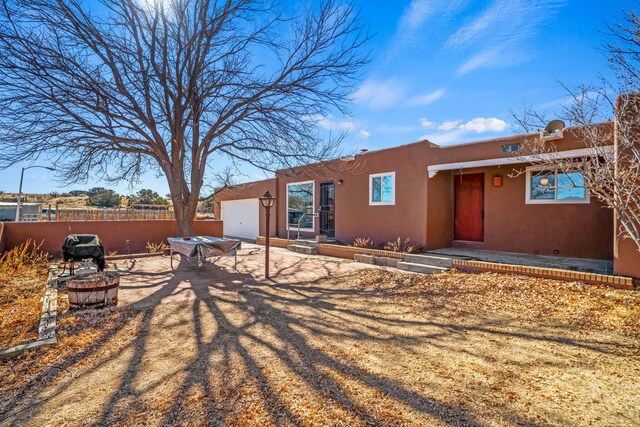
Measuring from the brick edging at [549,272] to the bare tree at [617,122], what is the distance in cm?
77

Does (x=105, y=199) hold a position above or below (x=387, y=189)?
above

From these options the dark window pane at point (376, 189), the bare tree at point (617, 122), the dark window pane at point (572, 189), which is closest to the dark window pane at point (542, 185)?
the dark window pane at point (572, 189)

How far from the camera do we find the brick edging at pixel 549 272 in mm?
5109

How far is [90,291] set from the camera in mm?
4598

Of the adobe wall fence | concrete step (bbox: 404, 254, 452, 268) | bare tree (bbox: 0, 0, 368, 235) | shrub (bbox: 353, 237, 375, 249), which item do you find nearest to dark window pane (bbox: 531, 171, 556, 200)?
concrete step (bbox: 404, 254, 452, 268)

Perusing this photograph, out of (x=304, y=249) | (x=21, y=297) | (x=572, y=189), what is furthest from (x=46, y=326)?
(x=572, y=189)

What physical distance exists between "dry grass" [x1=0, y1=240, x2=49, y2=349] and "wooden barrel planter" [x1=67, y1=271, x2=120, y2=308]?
1.46 feet

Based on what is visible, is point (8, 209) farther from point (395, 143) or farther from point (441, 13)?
point (441, 13)

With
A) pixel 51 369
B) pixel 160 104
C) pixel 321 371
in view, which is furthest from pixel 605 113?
pixel 160 104

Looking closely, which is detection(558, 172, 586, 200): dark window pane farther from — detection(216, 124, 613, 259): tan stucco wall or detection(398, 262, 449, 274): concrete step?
detection(398, 262, 449, 274): concrete step

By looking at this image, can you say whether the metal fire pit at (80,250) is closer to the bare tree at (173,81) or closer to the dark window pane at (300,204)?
the bare tree at (173,81)

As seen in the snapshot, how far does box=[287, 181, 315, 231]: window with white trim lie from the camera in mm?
12713

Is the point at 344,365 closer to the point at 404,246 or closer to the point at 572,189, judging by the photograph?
the point at 404,246

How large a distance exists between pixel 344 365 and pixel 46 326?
3.70 metres
